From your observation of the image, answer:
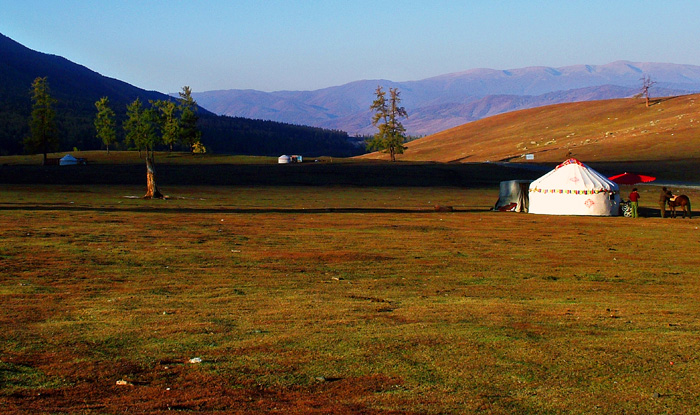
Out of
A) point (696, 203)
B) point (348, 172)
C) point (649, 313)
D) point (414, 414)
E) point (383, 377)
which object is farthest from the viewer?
point (348, 172)

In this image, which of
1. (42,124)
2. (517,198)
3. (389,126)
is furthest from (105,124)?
(517,198)

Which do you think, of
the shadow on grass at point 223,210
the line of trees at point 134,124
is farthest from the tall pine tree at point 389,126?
the shadow on grass at point 223,210

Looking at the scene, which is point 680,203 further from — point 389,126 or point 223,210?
point 389,126

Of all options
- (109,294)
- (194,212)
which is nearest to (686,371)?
(109,294)

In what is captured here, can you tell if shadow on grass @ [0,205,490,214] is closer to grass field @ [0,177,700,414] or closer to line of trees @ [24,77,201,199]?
grass field @ [0,177,700,414]

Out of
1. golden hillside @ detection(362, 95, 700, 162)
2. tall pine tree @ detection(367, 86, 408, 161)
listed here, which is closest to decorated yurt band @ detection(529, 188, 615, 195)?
golden hillside @ detection(362, 95, 700, 162)

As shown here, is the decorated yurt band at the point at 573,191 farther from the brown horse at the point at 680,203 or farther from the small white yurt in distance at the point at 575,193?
the brown horse at the point at 680,203

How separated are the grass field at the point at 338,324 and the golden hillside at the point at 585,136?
7697 cm

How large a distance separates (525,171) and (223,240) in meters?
68.9

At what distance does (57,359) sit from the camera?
849cm

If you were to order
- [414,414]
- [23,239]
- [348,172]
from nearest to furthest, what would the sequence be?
1. [414,414]
2. [23,239]
3. [348,172]

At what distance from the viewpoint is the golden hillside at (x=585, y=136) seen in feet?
346

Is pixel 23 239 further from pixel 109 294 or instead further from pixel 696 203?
pixel 696 203

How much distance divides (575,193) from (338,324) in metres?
30.4
